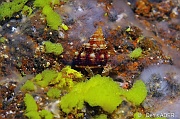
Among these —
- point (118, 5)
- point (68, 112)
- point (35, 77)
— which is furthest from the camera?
point (118, 5)

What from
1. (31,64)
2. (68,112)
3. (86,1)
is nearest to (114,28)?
(86,1)

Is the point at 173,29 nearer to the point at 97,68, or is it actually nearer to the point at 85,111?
the point at 97,68

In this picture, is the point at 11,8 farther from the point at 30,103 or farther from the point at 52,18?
the point at 30,103

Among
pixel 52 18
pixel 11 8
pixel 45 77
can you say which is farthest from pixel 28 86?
pixel 11 8

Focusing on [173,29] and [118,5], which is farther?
[173,29]

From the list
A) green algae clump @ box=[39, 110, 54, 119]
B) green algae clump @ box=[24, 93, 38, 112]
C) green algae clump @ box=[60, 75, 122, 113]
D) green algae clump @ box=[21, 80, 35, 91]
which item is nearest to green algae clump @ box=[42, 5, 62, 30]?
green algae clump @ box=[21, 80, 35, 91]

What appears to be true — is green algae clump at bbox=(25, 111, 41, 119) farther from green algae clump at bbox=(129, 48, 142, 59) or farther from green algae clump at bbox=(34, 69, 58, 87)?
green algae clump at bbox=(129, 48, 142, 59)
